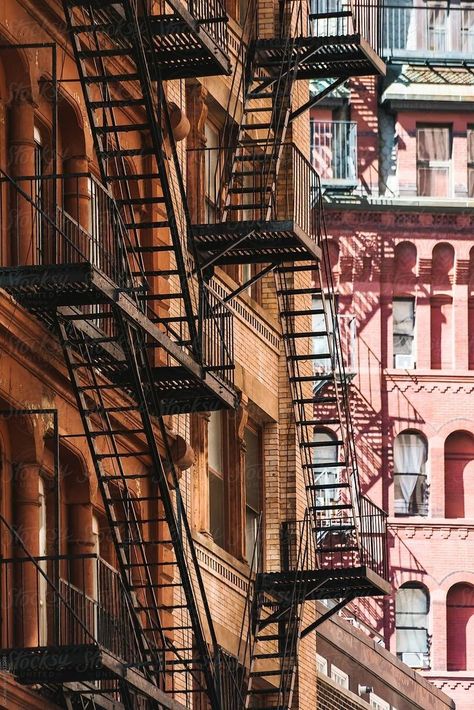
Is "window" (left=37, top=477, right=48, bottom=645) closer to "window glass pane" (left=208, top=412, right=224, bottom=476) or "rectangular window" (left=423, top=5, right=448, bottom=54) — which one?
"window glass pane" (left=208, top=412, right=224, bottom=476)

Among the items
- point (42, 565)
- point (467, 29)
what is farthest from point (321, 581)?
point (467, 29)

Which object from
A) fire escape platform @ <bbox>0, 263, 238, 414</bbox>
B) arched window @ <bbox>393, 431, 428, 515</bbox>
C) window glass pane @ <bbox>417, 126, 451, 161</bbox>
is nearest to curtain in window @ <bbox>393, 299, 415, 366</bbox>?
arched window @ <bbox>393, 431, 428, 515</bbox>

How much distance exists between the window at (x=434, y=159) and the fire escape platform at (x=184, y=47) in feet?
147

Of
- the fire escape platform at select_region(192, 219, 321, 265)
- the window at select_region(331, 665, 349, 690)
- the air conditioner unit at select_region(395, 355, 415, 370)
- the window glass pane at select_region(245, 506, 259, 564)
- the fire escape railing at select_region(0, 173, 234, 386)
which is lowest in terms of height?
the window at select_region(331, 665, 349, 690)

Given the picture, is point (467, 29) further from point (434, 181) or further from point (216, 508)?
point (216, 508)

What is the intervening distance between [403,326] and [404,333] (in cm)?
27

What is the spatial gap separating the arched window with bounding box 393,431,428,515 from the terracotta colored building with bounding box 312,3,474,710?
0.09 feet

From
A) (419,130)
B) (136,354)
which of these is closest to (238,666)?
(136,354)

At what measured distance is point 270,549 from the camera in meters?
36.8

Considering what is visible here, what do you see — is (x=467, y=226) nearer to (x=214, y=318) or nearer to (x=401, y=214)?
(x=401, y=214)

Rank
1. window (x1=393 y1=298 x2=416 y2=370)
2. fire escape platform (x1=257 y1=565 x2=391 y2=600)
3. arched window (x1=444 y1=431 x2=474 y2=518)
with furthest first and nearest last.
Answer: window (x1=393 y1=298 x2=416 y2=370) → arched window (x1=444 y1=431 x2=474 y2=518) → fire escape platform (x1=257 y1=565 x2=391 y2=600)

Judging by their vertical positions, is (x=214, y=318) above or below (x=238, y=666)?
above

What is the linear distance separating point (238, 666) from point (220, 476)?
109 inches

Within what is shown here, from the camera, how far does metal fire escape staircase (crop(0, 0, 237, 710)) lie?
25062 millimetres
